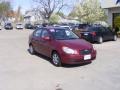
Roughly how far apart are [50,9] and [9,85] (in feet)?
194

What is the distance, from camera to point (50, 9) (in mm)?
66125

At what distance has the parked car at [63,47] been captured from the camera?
9.96 metres

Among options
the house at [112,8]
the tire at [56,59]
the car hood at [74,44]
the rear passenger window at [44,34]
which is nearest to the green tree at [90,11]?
the house at [112,8]

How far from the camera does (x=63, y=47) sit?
33.2ft

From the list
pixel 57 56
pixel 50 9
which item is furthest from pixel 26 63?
pixel 50 9

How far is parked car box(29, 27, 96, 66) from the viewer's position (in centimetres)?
996

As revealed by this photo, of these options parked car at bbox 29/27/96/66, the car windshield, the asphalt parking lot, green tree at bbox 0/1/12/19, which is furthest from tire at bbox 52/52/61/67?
green tree at bbox 0/1/12/19

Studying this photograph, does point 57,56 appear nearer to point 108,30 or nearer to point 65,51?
point 65,51

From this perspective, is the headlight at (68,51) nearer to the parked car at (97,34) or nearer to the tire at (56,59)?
the tire at (56,59)

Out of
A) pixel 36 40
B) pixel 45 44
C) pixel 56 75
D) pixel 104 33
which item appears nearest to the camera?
pixel 56 75

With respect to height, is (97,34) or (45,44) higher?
(45,44)

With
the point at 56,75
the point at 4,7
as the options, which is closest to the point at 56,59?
the point at 56,75

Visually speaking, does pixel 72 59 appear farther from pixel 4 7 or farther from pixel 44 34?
pixel 4 7

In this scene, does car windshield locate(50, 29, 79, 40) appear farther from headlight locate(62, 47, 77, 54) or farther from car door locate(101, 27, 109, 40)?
car door locate(101, 27, 109, 40)
